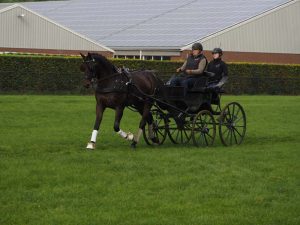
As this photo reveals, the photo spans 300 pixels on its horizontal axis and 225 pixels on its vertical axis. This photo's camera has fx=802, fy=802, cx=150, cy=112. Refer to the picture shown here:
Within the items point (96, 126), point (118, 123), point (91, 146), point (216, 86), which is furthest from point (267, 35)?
point (91, 146)

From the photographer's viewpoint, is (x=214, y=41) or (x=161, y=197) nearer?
(x=161, y=197)

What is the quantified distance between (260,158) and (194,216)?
5.03 meters

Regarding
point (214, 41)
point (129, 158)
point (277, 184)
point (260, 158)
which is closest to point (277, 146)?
point (260, 158)

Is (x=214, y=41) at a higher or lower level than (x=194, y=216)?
higher

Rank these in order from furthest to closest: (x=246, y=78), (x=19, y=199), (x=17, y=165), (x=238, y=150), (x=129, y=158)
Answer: (x=246, y=78)
(x=238, y=150)
(x=129, y=158)
(x=17, y=165)
(x=19, y=199)

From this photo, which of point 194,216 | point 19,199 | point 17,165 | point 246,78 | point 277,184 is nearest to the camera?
point 194,216

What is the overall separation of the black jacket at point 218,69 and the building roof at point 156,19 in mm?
27561

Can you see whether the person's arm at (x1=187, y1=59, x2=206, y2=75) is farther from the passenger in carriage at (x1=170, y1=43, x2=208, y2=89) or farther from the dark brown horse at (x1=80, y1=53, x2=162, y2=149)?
the dark brown horse at (x1=80, y1=53, x2=162, y2=149)

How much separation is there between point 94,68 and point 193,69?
2.04 metres

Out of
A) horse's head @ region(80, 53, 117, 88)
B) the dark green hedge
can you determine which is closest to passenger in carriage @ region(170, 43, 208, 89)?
horse's head @ region(80, 53, 117, 88)

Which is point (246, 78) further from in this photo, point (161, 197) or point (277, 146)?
point (161, 197)

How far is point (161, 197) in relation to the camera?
9.43 m

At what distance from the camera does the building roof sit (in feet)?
149

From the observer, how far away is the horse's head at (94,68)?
14.3m
